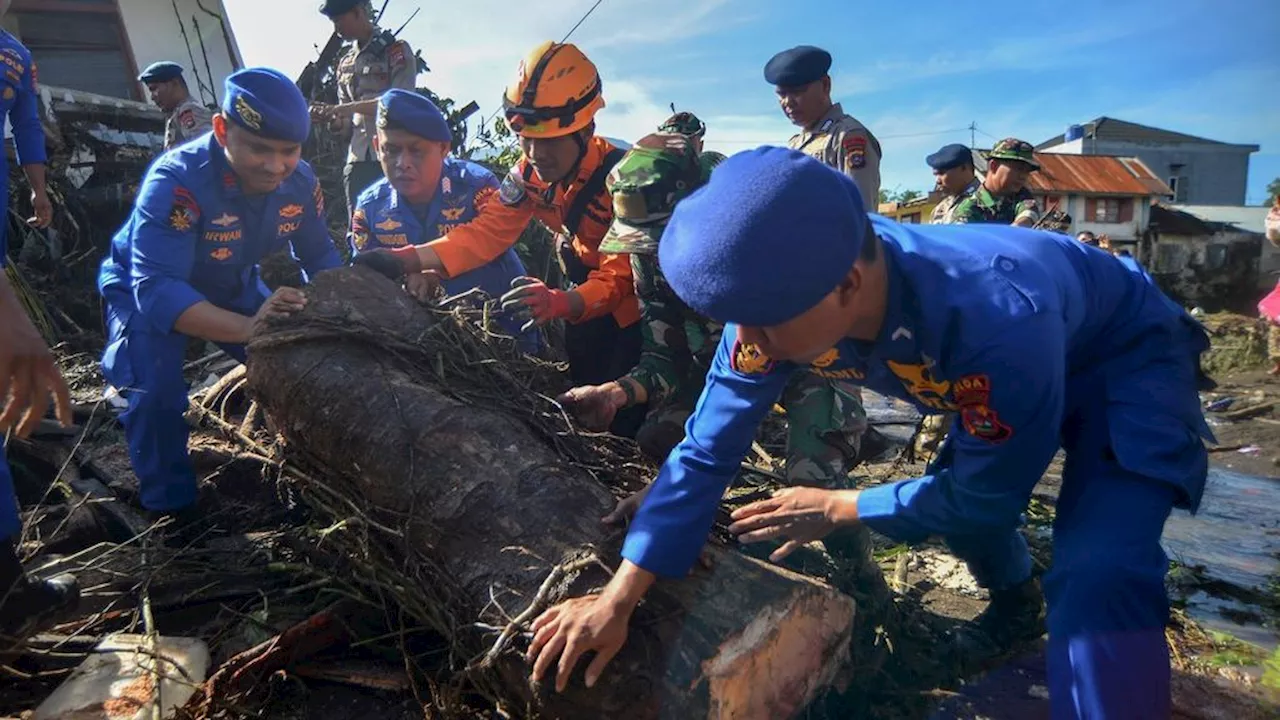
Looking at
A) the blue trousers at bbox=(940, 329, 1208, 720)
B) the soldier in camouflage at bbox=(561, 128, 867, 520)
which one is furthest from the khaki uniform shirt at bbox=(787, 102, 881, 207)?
the blue trousers at bbox=(940, 329, 1208, 720)

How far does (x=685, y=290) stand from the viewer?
1.41 meters

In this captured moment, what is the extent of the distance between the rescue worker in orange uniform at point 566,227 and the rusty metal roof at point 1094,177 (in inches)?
996

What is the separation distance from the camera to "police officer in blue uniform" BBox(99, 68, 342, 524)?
3.14 m

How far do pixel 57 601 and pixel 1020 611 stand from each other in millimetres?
3003

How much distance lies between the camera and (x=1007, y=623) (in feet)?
8.76

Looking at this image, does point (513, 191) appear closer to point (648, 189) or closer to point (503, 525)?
point (648, 189)

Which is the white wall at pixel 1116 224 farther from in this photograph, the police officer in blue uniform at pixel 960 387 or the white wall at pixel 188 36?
the police officer in blue uniform at pixel 960 387

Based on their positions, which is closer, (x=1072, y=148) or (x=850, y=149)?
(x=850, y=149)

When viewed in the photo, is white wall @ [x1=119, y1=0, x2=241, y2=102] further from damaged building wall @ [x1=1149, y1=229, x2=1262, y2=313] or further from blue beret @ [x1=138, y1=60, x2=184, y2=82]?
damaged building wall @ [x1=1149, y1=229, x2=1262, y2=313]

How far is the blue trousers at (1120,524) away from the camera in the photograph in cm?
161

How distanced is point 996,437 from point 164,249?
3090 millimetres

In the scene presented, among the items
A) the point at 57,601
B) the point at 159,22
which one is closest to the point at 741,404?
the point at 57,601

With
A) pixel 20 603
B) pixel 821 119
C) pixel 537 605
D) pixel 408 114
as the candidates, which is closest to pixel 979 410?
pixel 537 605

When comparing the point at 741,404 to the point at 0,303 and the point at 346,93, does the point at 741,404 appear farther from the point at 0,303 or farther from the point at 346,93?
the point at 346,93
